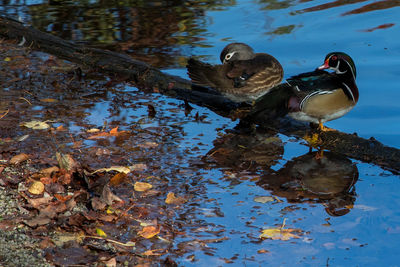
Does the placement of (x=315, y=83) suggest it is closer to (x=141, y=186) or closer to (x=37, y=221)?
(x=141, y=186)

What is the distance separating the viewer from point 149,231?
444 centimetres

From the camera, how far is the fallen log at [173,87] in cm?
561

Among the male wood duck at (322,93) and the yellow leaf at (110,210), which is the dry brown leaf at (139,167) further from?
the male wood duck at (322,93)

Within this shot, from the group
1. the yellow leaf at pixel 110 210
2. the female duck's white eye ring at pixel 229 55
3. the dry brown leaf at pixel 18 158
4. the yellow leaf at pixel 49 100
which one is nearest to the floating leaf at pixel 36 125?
the yellow leaf at pixel 49 100

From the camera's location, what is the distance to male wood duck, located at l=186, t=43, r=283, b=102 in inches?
268

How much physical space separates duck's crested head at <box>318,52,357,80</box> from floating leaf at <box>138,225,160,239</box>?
2.88m

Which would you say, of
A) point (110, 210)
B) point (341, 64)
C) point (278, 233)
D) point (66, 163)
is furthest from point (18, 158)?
point (341, 64)

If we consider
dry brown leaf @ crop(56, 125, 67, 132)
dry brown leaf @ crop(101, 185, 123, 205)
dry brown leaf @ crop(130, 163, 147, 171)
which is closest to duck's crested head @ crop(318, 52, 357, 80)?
dry brown leaf @ crop(130, 163, 147, 171)

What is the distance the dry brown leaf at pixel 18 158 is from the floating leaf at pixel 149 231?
153 cm

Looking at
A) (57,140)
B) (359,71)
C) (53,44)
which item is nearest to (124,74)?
(53,44)

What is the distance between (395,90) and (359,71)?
791 millimetres

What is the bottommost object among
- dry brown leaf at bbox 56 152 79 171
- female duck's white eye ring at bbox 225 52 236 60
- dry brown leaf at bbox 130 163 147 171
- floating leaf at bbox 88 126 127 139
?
floating leaf at bbox 88 126 127 139

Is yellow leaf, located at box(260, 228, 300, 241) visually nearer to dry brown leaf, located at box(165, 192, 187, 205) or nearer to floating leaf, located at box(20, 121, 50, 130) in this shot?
dry brown leaf, located at box(165, 192, 187, 205)

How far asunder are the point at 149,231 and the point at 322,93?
262 centimetres
